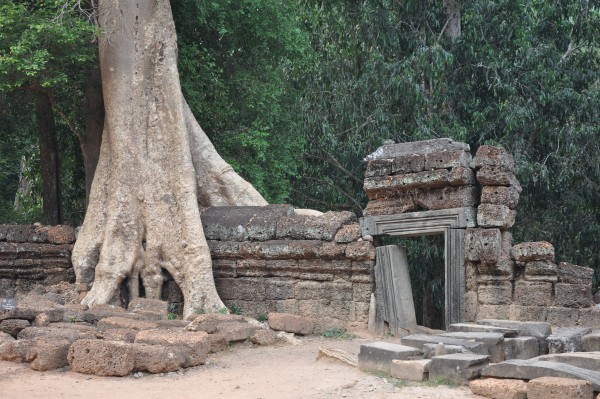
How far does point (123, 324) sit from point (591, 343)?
4420 millimetres

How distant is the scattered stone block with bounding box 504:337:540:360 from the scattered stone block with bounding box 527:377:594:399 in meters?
1.56

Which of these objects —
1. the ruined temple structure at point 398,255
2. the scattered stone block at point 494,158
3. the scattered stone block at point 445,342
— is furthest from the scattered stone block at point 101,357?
the scattered stone block at point 494,158

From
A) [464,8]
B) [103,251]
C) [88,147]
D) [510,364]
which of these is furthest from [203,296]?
[464,8]

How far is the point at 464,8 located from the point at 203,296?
27.3 ft

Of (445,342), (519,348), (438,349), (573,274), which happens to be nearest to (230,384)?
(438,349)

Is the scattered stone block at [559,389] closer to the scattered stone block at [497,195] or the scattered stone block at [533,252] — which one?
the scattered stone block at [533,252]

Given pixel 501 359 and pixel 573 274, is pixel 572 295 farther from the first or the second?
pixel 501 359

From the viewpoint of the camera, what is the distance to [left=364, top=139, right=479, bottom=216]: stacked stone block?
966cm

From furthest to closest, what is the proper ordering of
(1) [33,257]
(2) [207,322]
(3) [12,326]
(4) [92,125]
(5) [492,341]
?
(4) [92,125]
(1) [33,257]
(2) [207,322]
(3) [12,326]
(5) [492,341]

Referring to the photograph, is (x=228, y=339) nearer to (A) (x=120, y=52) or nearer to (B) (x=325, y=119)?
(A) (x=120, y=52)

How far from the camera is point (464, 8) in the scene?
15.7 metres

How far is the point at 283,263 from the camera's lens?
1042 cm

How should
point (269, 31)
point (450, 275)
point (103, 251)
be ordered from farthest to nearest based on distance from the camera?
point (269, 31)
point (103, 251)
point (450, 275)

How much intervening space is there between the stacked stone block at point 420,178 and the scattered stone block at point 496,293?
937mm
